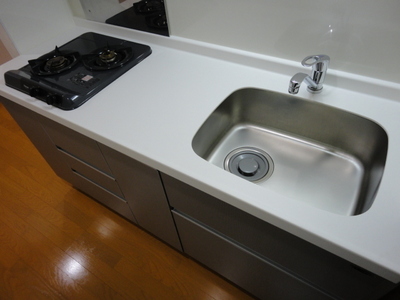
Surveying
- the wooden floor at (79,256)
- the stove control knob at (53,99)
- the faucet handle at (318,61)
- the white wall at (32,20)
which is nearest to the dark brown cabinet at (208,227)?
the stove control knob at (53,99)

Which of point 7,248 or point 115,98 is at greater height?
point 115,98

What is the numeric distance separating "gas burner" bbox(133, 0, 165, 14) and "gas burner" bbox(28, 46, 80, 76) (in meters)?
0.37

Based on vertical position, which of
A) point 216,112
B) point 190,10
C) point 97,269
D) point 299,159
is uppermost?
point 190,10

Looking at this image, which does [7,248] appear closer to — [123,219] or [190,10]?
[123,219]

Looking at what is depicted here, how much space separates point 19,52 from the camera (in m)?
1.32

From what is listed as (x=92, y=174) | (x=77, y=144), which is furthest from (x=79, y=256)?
(x=77, y=144)

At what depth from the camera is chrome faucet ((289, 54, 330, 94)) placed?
805 millimetres

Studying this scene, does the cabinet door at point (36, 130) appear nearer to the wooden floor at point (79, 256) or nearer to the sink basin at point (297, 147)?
the wooden floor at point (79, 256)

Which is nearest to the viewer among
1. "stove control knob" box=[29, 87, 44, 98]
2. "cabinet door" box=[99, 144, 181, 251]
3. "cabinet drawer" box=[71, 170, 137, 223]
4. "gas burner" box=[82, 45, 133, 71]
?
"cabinet door" box=[99, 144, 181, 251]

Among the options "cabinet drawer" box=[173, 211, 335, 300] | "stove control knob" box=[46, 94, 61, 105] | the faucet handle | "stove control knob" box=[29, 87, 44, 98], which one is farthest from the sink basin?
"stove control knob" box=[29, 87, 44, 98]

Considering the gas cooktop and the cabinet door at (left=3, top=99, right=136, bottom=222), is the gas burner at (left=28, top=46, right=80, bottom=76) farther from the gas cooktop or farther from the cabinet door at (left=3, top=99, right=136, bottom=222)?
the cabinet door at (left=3, top=99, right=136, bottom=222)

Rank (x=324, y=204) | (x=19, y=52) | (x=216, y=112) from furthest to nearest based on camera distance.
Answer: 1. (x=19, y=52)
2. (x=216, y=112)
3. (x=324, y=204)

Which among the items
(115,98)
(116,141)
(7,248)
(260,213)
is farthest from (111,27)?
(7,248)

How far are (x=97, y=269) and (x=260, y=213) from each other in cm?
121
